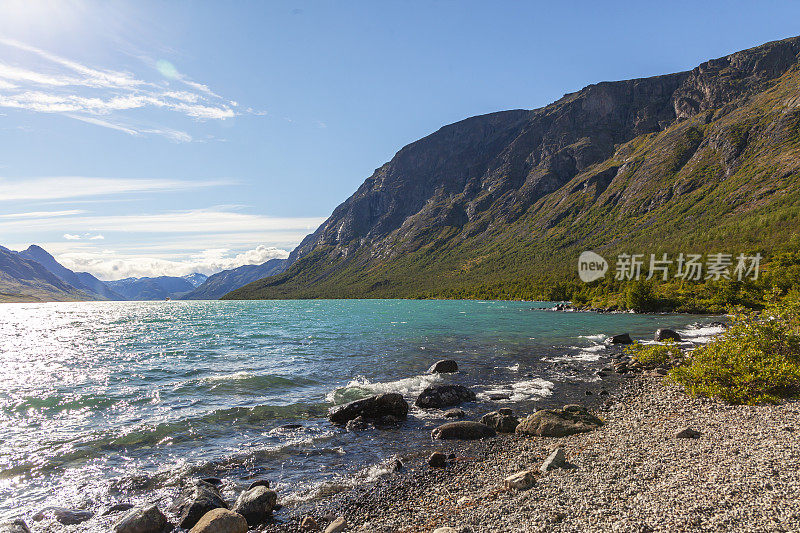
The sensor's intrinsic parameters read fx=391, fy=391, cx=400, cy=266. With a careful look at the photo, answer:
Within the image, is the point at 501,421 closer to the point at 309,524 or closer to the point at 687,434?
the point at 687,434

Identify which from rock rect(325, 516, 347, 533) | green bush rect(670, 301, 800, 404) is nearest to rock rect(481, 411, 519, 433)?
green bush rect(670, 301, 800, 404)

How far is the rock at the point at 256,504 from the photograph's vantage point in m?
13.2

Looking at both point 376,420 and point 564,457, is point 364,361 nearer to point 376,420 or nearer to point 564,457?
point 376,420

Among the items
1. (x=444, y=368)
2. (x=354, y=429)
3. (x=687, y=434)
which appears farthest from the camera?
(x=444, y=368)

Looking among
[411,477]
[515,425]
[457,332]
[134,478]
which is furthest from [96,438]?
[457,332]

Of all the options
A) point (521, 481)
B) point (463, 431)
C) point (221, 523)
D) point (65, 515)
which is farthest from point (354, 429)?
point (65, 515)

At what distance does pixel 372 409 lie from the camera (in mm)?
23750

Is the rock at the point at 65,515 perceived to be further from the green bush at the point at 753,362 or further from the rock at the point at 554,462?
the green bush at the point at 753,362

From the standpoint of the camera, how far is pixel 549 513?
429 inches

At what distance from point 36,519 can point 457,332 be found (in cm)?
5646

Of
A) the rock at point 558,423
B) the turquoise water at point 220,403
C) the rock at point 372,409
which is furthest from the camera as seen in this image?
the rock at point 372,409

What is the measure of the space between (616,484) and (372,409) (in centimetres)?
1442

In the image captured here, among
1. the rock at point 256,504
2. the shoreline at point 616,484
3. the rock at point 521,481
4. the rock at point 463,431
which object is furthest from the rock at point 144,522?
the rock at point 463,431

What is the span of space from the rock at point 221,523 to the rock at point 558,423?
13967mm
